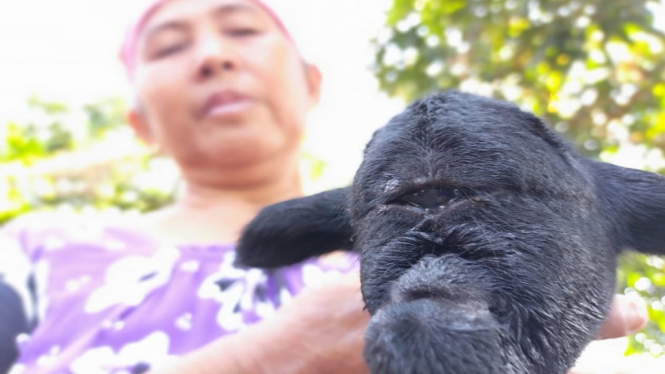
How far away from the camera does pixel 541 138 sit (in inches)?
21.9

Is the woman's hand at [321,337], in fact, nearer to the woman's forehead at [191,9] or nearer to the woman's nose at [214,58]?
the woman's nose at [214,58]

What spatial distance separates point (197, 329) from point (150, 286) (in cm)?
16

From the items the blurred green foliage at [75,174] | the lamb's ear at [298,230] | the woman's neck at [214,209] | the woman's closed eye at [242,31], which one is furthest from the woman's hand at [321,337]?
the blurred green foliage at [75,174]

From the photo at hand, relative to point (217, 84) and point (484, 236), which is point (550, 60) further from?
point (484, 236)

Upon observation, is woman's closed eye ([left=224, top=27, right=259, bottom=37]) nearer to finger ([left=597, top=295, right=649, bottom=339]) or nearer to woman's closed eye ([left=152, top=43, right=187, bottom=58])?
woman's closed eye ([left=152, top=43, right=187, bottom=58])

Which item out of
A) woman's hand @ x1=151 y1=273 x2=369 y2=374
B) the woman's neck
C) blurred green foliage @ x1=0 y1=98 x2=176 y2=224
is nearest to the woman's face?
the woman's neck

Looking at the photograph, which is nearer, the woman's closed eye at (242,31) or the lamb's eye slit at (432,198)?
the lamb's eye slit at (432,198)

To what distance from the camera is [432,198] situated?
0.50 m

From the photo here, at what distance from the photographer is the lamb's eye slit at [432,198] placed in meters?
0.50

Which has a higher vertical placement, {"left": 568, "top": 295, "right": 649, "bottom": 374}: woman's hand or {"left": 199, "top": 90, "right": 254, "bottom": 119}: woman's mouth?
{"left": 199, "top": 90, "right": 254, "bottom": 119}: woman's mouth

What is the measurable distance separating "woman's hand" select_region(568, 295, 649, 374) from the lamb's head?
0.09 m

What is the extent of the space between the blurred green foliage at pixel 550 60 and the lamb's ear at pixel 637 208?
1.32 m

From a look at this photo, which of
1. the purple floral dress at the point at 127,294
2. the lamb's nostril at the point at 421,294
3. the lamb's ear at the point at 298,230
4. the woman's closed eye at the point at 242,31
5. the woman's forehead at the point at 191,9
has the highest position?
the woman's forehead at the point at 191,9

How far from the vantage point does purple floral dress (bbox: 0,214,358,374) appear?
1.03 m
